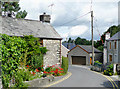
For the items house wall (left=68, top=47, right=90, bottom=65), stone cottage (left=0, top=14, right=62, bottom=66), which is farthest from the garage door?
stone cottage (left=0, top=14, right=62, bottom=66)

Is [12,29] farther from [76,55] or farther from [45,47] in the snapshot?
[76,55]

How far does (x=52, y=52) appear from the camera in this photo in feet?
69.8

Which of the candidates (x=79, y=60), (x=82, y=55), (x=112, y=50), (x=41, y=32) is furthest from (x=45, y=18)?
(x=79, y=60)

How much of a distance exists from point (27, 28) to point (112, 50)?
1773 cm

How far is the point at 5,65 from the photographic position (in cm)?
1011

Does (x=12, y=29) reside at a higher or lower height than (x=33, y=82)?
higher

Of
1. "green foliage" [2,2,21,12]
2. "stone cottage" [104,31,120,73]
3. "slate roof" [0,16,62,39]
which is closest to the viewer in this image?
"slate roof" [0,16,62,39]

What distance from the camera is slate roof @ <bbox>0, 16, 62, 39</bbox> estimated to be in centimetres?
1830

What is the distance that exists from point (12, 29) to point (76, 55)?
24.0 metres

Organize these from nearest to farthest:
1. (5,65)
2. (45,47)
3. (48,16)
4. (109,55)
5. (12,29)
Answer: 1. (5,65)
2. (12,29)
3. (45,47)
4. (48,16)
5. (109,55)

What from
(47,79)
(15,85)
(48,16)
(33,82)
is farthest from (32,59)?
(48,16)

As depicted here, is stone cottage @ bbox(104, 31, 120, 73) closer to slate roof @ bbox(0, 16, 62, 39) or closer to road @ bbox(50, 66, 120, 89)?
road @ bbox(50, 66, 120, 89)

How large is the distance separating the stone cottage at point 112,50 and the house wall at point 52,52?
481 inches

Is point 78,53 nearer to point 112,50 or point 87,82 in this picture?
point 112,50
